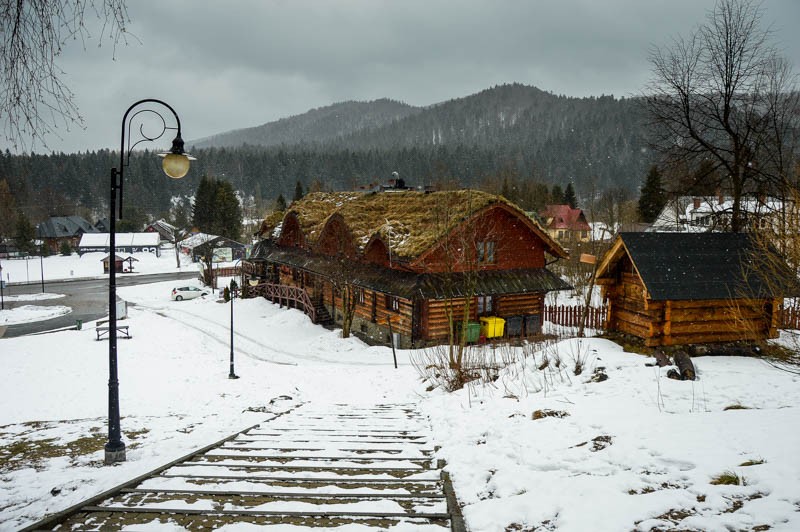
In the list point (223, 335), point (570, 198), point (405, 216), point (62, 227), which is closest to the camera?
point (405, 216)

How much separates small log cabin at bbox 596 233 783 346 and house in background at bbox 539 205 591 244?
5450cm

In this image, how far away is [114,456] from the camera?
8781 millimetres

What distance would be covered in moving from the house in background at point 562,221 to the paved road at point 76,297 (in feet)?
169

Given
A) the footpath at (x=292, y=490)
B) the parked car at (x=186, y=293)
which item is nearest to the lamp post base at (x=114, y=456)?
the footpath at (x=292, y=490)

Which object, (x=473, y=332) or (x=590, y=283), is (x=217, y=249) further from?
(x=590, y=283)

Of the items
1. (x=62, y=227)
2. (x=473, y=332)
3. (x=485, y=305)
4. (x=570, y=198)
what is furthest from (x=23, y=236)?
(x=570, y=198)

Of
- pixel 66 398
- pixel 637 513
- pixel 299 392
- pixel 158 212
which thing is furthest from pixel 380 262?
pixel 158 212

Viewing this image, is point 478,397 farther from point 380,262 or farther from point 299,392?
point 380,262

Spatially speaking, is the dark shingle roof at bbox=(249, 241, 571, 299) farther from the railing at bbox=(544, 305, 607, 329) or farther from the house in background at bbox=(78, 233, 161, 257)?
the house in background at bbox=(78, 233, 161, 257)

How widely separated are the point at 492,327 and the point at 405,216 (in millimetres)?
7845

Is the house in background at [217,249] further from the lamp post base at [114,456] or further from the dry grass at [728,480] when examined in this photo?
the dry grass at [728,480]

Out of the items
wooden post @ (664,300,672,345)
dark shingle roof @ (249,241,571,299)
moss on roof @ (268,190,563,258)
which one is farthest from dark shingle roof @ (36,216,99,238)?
wooden post @ (664,300,672,345)

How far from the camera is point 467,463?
7.12 m

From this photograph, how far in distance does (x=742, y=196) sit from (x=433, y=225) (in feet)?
43.2
